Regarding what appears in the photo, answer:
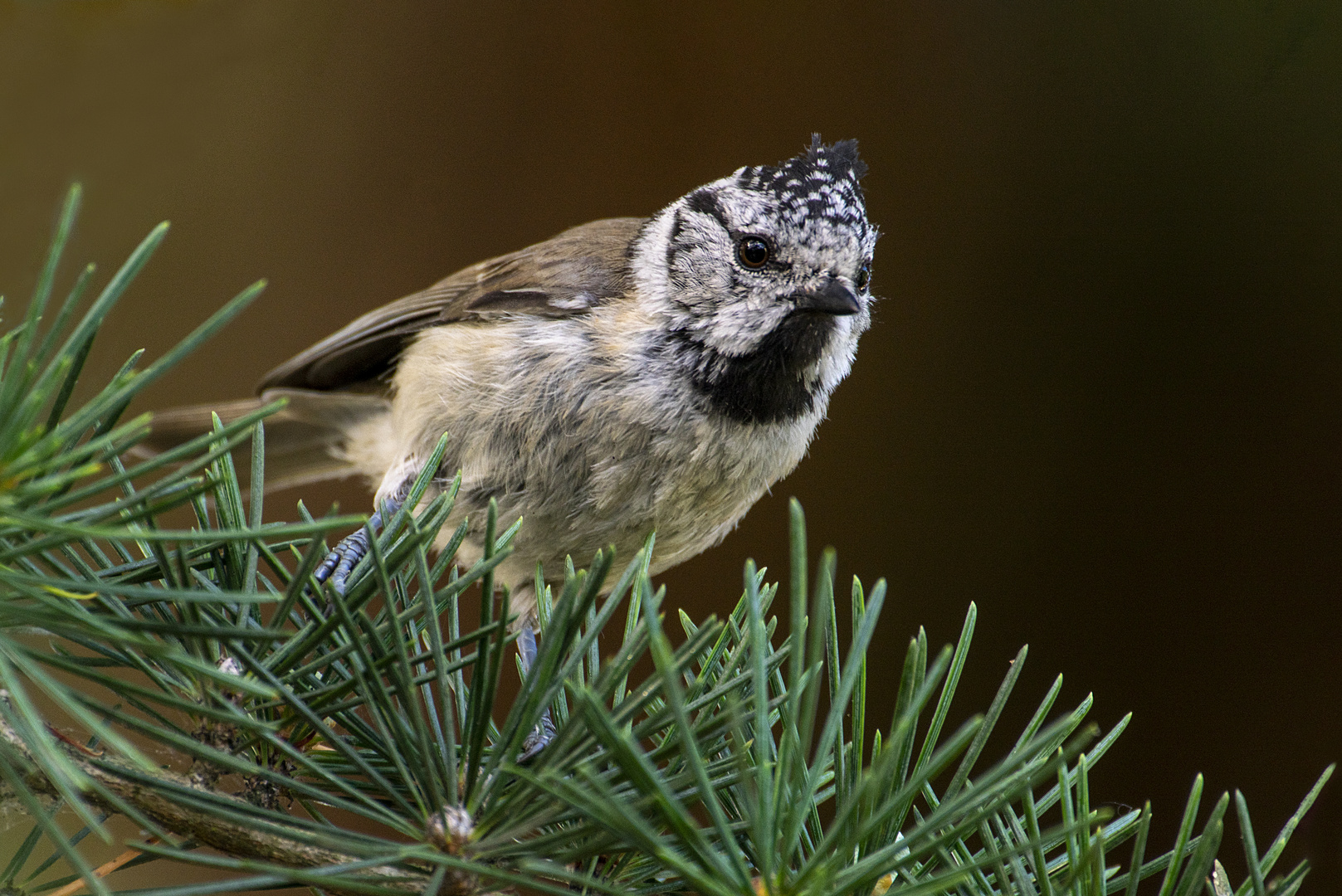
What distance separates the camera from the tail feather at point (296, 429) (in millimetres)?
1696

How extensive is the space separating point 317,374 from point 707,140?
32.3 inches

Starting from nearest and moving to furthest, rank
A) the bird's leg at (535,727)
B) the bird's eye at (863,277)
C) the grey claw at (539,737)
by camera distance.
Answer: the bird's leg at (535,727) → the grey claw at (539,737) → the bird's eye at (863,277)

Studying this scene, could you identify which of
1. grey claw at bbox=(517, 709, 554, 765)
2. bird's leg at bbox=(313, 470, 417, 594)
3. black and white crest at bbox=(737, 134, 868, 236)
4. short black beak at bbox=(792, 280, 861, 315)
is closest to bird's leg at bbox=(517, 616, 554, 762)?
grey claw at bbox=(517, 709, 554, 765)

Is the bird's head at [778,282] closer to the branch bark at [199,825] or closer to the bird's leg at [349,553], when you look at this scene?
the bird's leg at [349,553]

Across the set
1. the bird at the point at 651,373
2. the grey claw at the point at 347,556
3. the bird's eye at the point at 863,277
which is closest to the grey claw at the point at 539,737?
the bird at the point at 651,373

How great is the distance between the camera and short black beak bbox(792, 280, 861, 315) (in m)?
1.22

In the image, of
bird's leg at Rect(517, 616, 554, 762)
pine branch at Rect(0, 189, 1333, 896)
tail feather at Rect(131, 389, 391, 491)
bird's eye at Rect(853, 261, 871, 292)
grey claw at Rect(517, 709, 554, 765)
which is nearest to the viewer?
pine branch at Rect(0, 189, 1333, 896)

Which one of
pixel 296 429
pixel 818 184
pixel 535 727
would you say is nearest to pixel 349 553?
pixel 535 727

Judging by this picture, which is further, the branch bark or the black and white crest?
the black and white crest

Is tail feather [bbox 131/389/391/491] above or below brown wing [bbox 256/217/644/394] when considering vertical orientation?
below

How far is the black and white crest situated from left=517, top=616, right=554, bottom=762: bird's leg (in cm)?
61

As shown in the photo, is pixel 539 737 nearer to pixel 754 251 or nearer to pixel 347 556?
pixel 347 556

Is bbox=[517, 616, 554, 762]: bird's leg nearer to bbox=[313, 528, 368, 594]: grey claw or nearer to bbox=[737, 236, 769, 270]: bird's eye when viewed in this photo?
bbox=[313, 528, 368, 594]: grey claw

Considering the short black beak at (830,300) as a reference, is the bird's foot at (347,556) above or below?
below
